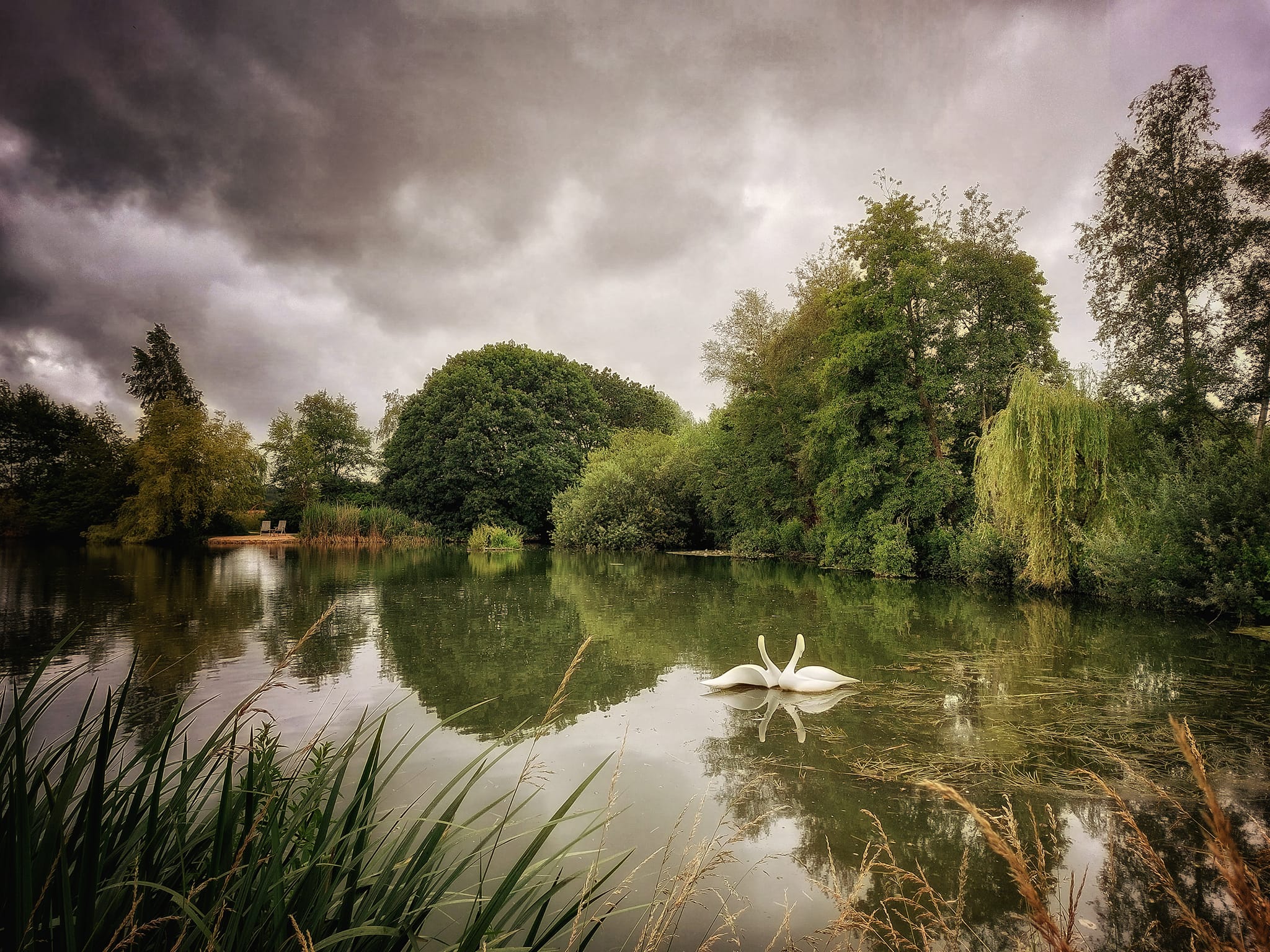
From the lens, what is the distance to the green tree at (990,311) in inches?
620

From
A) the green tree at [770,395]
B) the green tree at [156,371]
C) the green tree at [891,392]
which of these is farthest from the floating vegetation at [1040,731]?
the green tree at [156,371]

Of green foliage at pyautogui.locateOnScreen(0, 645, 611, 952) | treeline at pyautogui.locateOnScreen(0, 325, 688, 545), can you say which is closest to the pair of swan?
green foliage at pyautogui.locateOnScreen(0, 645, 611, 952)

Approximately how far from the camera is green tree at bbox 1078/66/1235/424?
1188cm

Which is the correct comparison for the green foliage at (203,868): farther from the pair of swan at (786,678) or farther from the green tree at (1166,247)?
the green tree at (1166,247)

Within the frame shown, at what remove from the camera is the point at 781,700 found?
5.47 m

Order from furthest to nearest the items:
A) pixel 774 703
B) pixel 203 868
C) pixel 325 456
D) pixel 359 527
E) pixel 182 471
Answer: pixel 325 456 → pixel 359 527 → pixel 182 471 → pixel 774 703 → pixel 203 868

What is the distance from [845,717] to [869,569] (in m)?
13.7

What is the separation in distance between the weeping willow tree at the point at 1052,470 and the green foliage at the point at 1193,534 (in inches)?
23.8

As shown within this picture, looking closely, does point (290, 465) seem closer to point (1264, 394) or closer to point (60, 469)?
point (60, 469)

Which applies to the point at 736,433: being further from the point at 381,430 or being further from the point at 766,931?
the point at 381,430

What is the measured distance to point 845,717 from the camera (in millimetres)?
4973

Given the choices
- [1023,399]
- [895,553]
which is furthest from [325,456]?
[1023,399]

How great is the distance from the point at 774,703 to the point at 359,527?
2821 cm

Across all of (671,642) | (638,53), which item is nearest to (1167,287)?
(638,53)
